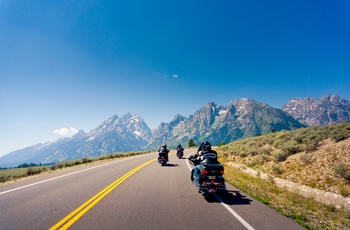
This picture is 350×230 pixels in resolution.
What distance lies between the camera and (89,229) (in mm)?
4840

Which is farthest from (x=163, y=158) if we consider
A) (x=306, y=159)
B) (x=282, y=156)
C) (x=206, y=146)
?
(x=306, y=159)

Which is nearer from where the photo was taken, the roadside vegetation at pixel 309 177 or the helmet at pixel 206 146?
the roadside vegetation at pixel 309 177

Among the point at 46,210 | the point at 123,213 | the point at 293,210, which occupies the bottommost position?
the point at 293,210

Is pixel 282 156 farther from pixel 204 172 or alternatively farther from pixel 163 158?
pixel 204 172

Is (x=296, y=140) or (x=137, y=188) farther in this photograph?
(x=296, y=140)

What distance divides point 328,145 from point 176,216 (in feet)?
46.1

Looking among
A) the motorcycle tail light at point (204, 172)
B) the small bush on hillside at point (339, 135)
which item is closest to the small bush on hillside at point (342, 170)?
the small bush on hillside at point (339, 135)

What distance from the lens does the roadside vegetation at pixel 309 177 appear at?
649 centimetres

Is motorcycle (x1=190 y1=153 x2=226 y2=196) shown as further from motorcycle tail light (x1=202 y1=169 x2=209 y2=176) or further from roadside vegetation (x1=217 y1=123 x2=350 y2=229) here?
roadside vegetation (x1=217 y1=123 x2=350 y2=229)

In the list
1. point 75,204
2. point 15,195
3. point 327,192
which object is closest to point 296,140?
point 327,192

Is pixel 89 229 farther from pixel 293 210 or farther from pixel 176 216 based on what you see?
pixel 293 210

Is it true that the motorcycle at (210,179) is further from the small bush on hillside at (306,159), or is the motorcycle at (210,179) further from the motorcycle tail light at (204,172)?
the small bush on hillside at (306,159)

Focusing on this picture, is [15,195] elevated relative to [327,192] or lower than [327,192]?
elevated

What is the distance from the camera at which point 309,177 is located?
11.5m
